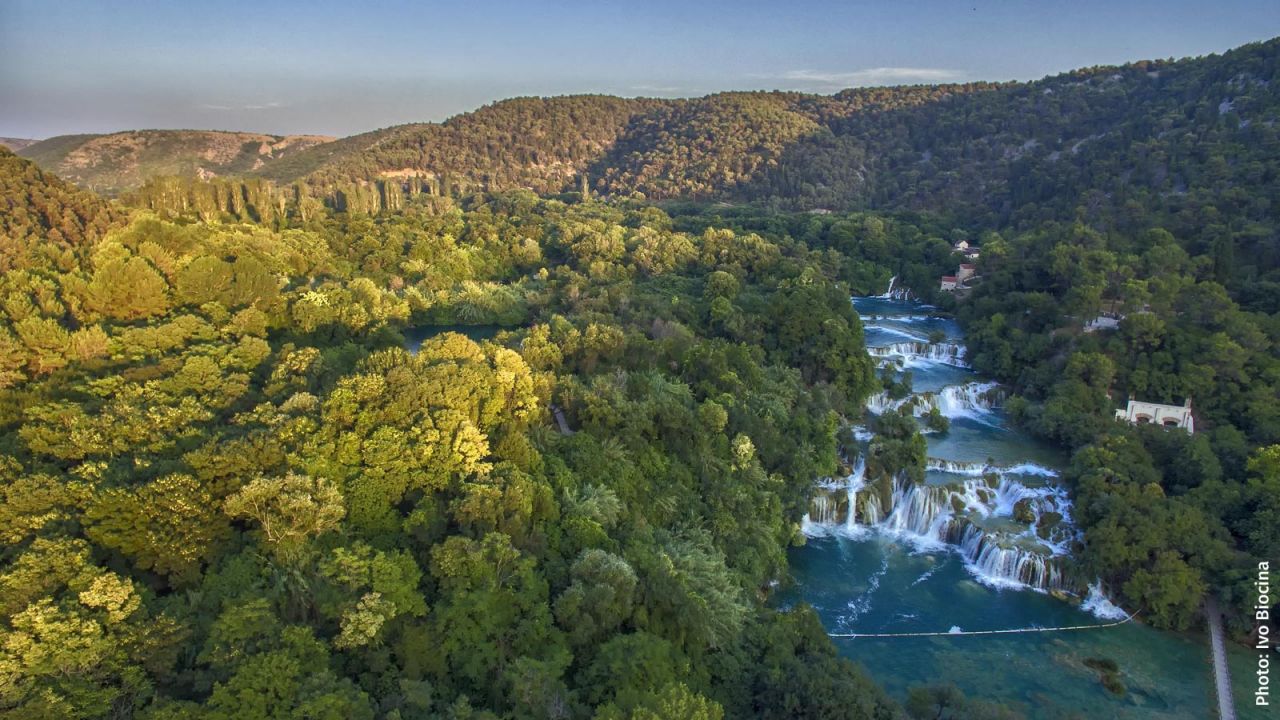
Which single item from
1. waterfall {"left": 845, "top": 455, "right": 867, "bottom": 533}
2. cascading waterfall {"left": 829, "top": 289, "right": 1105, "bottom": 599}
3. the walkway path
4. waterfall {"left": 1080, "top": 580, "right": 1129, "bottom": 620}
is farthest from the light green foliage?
the walkway path

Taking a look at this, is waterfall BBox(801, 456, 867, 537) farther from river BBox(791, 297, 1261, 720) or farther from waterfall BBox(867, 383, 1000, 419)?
waterfall BBox(867, 383, 1000, 419)

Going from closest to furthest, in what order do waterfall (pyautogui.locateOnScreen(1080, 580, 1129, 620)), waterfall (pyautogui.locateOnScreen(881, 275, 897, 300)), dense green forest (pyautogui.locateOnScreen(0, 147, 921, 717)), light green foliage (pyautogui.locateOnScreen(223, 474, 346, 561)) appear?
dense green forest (pyautogui.locateOnScreen(0, 147, 921, 717)), light green foliage (pyautogui.locateOnScreen(223, 474, 346, 561)), waterfall (pyautogui.locateOnScreen(1080, 580, 1129, 620)), waterfall (pyautogui.locateOnScreen(881, 275, 897, 300))

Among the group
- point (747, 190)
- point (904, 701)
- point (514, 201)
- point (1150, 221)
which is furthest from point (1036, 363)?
point (747, 190)

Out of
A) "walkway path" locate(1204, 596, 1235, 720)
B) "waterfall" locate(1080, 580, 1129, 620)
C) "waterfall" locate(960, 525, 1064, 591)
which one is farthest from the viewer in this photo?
"waterfall" locate(960, 525, 1064, 591)

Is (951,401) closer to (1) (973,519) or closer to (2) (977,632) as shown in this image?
(1) (973,519)

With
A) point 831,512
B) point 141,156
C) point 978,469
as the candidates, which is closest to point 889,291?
point 978,469

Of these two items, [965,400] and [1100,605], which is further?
[965,400]
